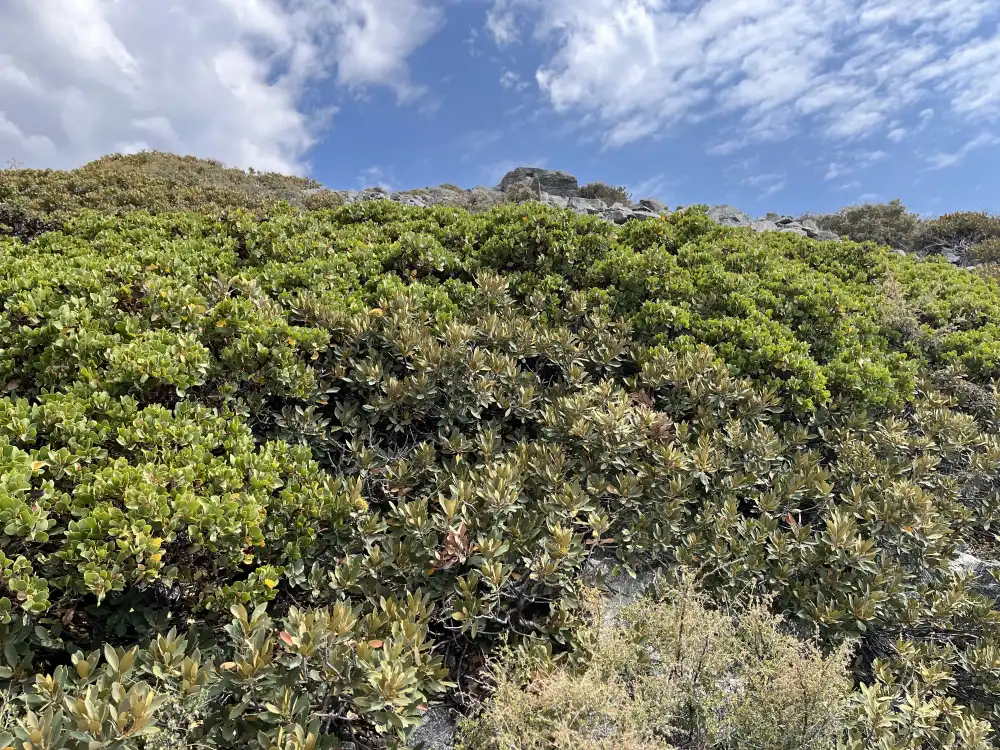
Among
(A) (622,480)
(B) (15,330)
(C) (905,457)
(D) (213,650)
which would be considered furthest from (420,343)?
(C) (905,457)

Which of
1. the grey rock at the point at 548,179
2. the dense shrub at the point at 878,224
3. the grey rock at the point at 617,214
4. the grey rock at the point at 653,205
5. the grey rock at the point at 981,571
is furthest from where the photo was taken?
the grey rock at the point at 548,179

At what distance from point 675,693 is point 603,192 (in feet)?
73.5

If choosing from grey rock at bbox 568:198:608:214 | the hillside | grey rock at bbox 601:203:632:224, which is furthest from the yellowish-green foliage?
grey rock at bbox 568:198:608:214

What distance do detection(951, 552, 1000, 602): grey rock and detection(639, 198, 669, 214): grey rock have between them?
15.8 metres

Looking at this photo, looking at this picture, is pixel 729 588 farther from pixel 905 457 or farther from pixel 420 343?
pixel 420 343

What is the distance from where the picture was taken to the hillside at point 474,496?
2.85 meters

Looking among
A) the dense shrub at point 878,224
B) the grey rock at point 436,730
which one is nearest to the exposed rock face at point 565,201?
the dense shrub at point 878,224

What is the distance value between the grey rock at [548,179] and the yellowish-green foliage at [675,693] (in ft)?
71.7

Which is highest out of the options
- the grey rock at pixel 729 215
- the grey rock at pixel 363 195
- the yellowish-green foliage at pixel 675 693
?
the grey rock at pixel 363 195

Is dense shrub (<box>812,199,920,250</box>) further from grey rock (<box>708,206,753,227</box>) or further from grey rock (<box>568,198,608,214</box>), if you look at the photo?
grey rock (<box>568,198,608,214</box>)

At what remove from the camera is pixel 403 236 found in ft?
21.7

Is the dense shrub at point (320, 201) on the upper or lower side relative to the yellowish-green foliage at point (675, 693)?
upper

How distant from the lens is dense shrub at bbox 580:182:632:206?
74.0 feet

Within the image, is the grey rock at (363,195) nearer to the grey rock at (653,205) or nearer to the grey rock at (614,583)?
the grey rock at (653,205)
